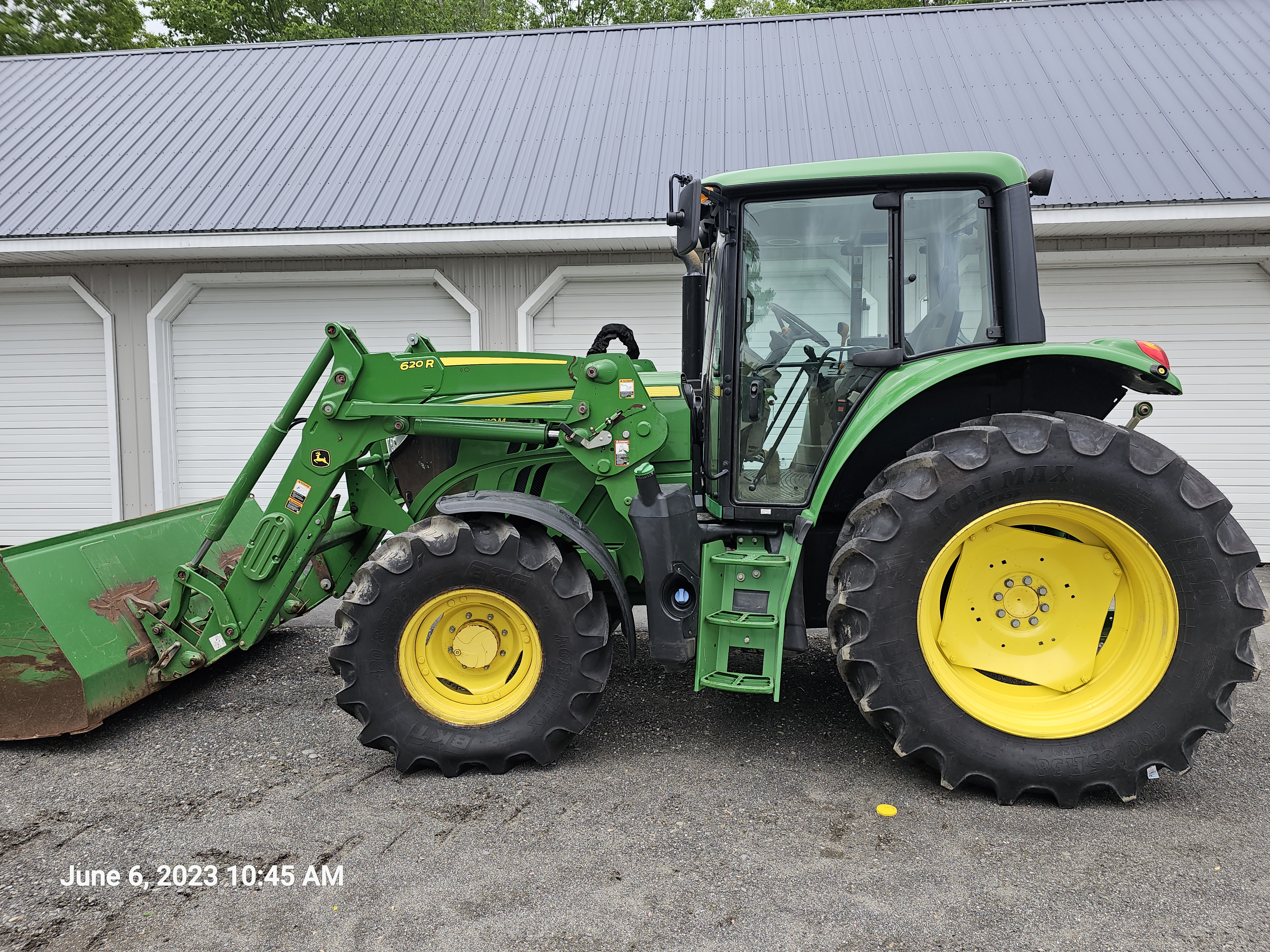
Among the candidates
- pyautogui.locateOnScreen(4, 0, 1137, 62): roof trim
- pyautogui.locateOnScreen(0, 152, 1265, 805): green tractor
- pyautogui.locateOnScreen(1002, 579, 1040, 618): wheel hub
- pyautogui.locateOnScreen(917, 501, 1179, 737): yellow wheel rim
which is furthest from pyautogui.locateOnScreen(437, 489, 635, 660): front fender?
pyautogui.locateOnScreen(4, 0, 1137, 62): roof trim

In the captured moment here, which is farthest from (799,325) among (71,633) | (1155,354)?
(71,633)

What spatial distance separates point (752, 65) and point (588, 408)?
22.1 ft

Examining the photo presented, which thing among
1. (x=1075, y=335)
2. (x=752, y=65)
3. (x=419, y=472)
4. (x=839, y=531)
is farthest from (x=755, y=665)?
(x=752, y=65)

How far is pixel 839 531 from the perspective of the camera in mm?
3234

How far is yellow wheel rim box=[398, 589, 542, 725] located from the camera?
122 inches

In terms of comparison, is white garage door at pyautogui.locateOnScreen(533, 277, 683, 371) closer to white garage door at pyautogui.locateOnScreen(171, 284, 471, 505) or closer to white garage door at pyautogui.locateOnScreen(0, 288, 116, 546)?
white garage door at pyautogui.locateOnScreen(171, 284, 471, 505)

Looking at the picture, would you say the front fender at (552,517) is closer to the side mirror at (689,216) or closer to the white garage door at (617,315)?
the side mirror at (689,216)

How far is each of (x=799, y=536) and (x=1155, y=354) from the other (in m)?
1.45

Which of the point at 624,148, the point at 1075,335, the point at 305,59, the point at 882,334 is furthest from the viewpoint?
the point at 305,59

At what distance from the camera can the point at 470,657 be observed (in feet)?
10.5

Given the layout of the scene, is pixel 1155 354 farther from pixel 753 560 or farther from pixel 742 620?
pixel 742 620

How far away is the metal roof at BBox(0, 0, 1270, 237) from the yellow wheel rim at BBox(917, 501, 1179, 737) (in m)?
4.29

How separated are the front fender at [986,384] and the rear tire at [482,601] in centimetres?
106

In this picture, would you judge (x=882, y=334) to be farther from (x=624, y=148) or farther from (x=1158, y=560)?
(x=624, y=148)
